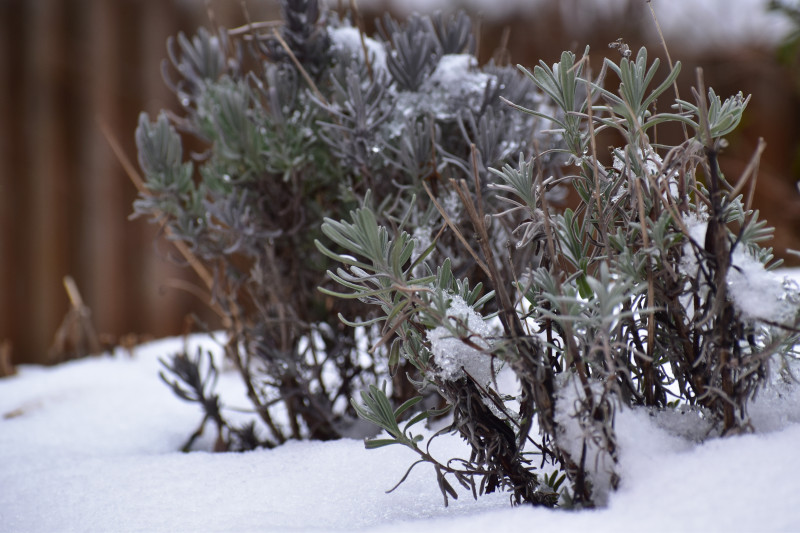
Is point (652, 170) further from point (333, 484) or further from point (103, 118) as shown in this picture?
point (103, 118)

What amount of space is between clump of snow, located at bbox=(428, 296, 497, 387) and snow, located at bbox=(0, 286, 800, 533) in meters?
0.17

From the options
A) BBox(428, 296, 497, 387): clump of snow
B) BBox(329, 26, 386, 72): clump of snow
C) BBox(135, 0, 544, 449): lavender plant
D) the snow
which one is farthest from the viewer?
BBox(329, 26, 386, 72): clump of snow

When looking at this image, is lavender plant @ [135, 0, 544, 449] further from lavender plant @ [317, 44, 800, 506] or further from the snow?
lavender plant @ [317, 44, 800, 506]

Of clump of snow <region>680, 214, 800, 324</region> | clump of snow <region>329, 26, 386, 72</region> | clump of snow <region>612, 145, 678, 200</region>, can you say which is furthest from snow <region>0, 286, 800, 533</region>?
clump of snow <region>329, 26, 386, 72</region>

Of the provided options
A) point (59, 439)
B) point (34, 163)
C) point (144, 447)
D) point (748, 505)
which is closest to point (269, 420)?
point (144, 447)

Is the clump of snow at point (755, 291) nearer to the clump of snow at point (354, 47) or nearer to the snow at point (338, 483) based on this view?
the snow at point (338, 483)

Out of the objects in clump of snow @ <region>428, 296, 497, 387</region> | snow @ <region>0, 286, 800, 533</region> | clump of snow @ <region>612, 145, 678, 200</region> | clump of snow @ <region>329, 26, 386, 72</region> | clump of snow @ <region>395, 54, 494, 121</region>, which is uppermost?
clump of snow @ <region>329, 26, 386, 72</region>

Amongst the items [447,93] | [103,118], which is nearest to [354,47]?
[447,93]

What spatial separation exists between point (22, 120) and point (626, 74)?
4230 millimetres

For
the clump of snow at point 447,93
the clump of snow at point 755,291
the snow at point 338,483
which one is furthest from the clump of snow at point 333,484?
the clump of snow at point 447,93

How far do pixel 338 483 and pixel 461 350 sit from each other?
34 centimetres

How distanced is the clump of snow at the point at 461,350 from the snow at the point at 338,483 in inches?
6.6

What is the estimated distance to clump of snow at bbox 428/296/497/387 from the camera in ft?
2.59

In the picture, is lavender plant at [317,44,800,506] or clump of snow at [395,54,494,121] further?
clump of snow at [395,54,494,121]
